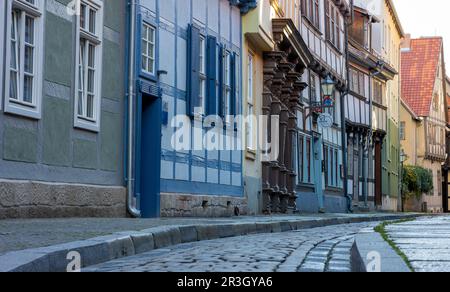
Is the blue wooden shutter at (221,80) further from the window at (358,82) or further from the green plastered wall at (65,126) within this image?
the window at (358,82)

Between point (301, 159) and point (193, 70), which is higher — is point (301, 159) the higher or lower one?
the lower one

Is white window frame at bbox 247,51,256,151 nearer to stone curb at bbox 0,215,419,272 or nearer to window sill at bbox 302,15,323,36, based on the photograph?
window sill at bbox 302,15,323,36

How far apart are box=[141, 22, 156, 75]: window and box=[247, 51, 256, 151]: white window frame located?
7130mm

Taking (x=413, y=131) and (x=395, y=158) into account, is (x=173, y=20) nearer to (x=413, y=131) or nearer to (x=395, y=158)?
(x=395, y=158)

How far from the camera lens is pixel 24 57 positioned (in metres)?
12.2

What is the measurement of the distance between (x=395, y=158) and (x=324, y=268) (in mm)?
49344

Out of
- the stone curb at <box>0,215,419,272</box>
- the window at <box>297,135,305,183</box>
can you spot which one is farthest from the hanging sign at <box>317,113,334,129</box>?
the stone curb at <box>0,215,419,272</box>

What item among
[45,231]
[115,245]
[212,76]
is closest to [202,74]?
[212,76]

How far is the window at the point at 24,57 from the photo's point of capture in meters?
11.8

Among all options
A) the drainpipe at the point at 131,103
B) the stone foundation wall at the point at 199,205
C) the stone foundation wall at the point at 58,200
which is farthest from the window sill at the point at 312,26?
the stone foundation wall at the point at 58,200

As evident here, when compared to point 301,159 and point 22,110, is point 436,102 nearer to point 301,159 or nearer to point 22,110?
point 301,159

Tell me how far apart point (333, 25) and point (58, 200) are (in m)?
26.3

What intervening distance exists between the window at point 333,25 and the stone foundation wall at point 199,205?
1497cm
